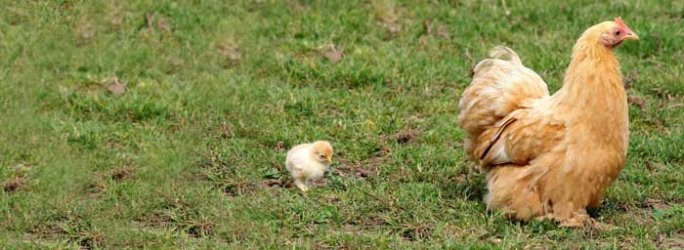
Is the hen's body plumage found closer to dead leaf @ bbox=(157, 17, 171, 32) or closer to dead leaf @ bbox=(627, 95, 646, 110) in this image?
dead leaf @ bbox=(627, 95, 646, 110)

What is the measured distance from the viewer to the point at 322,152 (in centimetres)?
902

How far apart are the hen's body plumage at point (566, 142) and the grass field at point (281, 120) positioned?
18cm

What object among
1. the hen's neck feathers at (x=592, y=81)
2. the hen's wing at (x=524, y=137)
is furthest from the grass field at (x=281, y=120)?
the hen's neck feathers at (x=592, y=81)

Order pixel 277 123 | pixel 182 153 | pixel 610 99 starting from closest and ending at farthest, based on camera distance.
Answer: pixel 610 99, pixel 182 153, pixel 277 123

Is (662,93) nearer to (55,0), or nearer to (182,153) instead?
(182,153)

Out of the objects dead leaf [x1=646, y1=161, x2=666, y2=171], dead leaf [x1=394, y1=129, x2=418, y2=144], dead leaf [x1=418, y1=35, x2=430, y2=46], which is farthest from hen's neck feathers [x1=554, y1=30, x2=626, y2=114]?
dead leaf [x1=418, y1=35, x2=430, y2=46]

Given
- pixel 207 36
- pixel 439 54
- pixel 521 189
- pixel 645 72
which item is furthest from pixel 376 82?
pixel 521 189

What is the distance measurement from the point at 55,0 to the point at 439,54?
347 cm

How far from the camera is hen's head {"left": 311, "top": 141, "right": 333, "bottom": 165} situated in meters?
9.00

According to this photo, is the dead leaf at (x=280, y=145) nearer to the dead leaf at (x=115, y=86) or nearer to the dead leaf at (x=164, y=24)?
the dead leaf at (x=115, y=86)

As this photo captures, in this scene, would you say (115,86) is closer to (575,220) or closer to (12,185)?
(12,185)

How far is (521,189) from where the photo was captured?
26.9 ft

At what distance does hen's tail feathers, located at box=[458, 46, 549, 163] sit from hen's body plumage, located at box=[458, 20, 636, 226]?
15 mm

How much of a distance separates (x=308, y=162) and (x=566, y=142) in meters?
1.87
